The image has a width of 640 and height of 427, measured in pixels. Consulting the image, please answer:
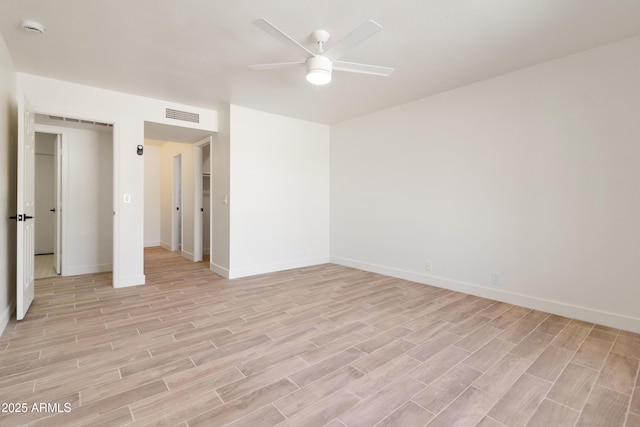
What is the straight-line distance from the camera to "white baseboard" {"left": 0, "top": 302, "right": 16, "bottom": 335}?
258cm

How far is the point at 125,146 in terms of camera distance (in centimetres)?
408

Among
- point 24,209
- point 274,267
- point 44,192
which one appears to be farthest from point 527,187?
point 44,192

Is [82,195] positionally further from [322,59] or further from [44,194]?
[322,59]

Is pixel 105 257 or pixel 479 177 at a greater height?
pixel 479 177

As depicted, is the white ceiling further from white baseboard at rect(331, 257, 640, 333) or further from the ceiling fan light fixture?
white baseboard at rect(331, 257, 640, 333)

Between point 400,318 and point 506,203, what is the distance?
1864 millimetres

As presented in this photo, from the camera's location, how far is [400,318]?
2.98 meters

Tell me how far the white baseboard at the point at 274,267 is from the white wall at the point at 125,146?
1319 millimetres

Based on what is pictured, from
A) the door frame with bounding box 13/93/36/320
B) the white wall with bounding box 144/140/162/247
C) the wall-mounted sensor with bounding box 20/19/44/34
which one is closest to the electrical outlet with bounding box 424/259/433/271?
the door frame with bounding box 13/93/36/320

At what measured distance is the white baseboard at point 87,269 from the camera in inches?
184

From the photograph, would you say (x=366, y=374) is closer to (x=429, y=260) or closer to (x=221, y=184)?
(x=429, y=260)

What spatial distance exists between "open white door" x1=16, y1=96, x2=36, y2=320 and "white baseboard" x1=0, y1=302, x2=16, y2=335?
79mm

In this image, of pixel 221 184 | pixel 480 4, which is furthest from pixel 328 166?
pixel 480 4

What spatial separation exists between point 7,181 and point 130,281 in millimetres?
1792
